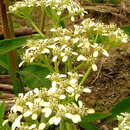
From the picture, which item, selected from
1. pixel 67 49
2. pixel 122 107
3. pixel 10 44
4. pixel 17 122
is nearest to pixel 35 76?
pixel 10 44

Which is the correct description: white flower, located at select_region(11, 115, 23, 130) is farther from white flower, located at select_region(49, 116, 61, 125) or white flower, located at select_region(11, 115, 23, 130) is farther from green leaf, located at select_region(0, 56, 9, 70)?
green leaf, located at select_region(0, 56, 9, 70)

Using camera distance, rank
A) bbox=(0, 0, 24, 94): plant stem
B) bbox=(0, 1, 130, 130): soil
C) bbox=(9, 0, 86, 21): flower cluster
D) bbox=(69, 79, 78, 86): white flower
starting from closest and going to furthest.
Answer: bbox=(69, 79, 78, 86): white flower
bbox=(9, 0, 86, 21): flower cluster
bbox=(0, 0, 24, 94): plant stem
bbox=(0, 1, 130, 130): soil

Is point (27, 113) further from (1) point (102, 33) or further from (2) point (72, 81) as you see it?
(1) point (102, 33)

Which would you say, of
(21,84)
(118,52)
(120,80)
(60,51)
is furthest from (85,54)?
(118,52)

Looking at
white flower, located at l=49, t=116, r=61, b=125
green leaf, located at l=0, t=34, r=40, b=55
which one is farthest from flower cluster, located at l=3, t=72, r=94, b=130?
green leaf, located at l=0, t=34, r=40, b=55

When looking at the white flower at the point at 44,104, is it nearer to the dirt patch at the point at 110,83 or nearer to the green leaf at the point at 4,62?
the green leaf at the point at 4,62
